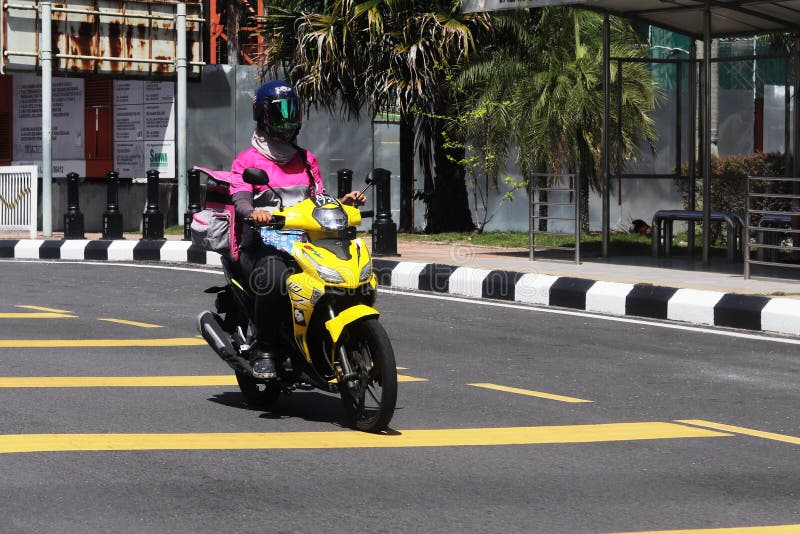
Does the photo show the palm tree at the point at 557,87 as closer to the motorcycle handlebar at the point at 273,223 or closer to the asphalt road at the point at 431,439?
the asphalt road at the point at 431,439

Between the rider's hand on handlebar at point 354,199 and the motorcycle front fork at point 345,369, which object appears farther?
the rider's hand on handlebar at point 354,199

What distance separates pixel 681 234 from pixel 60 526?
681 inches

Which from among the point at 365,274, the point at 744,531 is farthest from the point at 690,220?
the point at 744,531

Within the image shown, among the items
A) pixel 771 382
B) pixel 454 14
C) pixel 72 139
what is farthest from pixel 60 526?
pixel 72 139

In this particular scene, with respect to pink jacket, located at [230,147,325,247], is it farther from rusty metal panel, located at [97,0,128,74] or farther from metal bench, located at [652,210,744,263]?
rusty metal panel, located at [97,0,128,74]

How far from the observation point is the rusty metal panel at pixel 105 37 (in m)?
A: 22.6

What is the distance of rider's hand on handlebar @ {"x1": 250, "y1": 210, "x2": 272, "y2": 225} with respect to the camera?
7.06m

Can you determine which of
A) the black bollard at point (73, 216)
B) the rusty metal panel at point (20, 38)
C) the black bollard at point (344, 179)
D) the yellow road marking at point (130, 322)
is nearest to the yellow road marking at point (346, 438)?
the yellow road marking at point (130, 322)

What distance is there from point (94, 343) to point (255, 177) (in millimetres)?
3531

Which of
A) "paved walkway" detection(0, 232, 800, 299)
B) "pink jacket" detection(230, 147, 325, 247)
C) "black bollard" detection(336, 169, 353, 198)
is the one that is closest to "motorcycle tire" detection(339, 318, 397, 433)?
"pink jacket" detection(230, 147, 325, 247)

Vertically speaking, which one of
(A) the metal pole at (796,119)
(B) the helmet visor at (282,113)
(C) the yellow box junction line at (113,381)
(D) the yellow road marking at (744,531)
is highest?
(A) the metal pole at (796,119)

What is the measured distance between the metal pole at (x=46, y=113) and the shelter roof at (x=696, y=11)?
8.03m

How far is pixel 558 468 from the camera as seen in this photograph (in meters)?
6.20

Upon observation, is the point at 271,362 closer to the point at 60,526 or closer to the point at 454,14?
the point at 60,526
